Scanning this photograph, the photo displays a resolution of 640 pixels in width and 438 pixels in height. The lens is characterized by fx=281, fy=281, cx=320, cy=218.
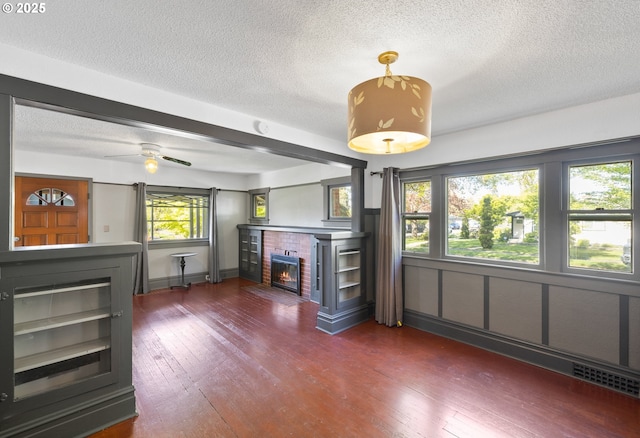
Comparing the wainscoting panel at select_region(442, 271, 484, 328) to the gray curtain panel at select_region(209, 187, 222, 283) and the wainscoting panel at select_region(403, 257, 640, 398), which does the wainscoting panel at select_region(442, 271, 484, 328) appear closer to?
the wainscoting panel at select_region(403, 257, 640, 398)

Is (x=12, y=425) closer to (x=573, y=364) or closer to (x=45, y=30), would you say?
(x=45, y=30)

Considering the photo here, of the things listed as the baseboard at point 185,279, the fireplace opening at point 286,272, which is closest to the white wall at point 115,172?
the baseboard at point 185,279

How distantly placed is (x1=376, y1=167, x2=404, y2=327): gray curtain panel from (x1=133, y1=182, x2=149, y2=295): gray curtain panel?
4.64 m

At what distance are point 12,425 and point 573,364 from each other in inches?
177

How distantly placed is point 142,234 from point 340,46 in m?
5.49

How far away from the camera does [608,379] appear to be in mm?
2533

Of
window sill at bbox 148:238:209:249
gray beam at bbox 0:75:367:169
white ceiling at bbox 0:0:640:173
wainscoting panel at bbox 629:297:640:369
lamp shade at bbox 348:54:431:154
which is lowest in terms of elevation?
wainscoting panel at bbox 629:297:640:369

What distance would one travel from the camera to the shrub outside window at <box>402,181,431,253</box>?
3.91 m

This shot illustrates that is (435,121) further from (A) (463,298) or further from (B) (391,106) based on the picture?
(A) (463,298)

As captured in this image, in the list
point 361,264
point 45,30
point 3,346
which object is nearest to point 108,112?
point 45,30

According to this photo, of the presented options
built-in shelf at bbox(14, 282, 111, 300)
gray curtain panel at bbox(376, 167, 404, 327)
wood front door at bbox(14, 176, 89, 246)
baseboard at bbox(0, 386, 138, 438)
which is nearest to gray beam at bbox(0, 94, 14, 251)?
built-in shelf at bbox(14, 282, 111, 300)

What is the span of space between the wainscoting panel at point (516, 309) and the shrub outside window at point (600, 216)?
496 mm

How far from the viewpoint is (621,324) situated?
8.24 ft

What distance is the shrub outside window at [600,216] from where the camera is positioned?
2555 mm
